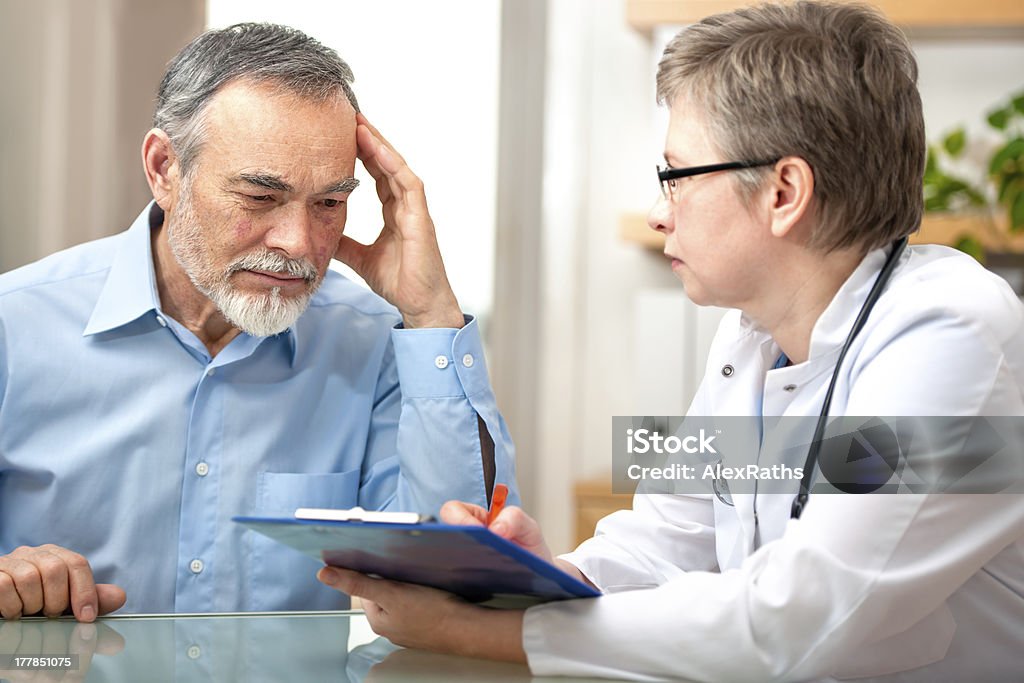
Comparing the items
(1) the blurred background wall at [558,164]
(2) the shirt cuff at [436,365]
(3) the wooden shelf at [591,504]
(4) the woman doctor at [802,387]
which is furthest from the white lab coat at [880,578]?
(3) the wooden shelf at [591,504]

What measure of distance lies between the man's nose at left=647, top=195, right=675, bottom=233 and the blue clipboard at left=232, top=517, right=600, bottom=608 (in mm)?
487

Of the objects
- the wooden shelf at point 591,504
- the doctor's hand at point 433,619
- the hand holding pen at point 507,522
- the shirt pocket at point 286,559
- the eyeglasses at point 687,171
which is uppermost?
the eyeglasses at point 687,171

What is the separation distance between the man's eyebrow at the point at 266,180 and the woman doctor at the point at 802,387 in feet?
1.70

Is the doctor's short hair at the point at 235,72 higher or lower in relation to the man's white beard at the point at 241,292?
higher

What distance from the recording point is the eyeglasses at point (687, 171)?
131 centimetres

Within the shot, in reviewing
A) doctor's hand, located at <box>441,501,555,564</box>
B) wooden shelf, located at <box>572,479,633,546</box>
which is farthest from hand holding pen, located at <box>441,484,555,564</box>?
wooden shelf, located at <box>572,479,633,546</box>

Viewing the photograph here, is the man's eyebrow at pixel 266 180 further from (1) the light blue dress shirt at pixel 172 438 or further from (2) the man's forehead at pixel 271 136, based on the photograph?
(1) the light blue dress shirt at pixel 172 438

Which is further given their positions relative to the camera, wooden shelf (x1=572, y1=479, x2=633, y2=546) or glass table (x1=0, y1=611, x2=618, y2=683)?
wooden shelf (x1=572, y1=479, x2=633, y2=546)

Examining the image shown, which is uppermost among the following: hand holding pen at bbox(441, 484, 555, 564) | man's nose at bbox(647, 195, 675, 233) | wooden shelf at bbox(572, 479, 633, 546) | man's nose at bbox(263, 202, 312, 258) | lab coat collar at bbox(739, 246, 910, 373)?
man's nose at bbox(647, 195, 675, 233)

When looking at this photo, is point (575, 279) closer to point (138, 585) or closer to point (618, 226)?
point (618, 226)

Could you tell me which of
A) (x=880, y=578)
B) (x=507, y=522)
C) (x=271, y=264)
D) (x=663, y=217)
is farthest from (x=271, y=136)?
(x=880, y=578)

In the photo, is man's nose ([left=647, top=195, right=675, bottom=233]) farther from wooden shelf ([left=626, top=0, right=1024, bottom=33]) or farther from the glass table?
wooden shelf ([left=626, top=0, right=1024, bottom=33])

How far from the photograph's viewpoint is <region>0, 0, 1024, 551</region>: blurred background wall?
3498mm

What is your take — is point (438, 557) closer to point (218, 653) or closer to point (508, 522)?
point (508, 522)
